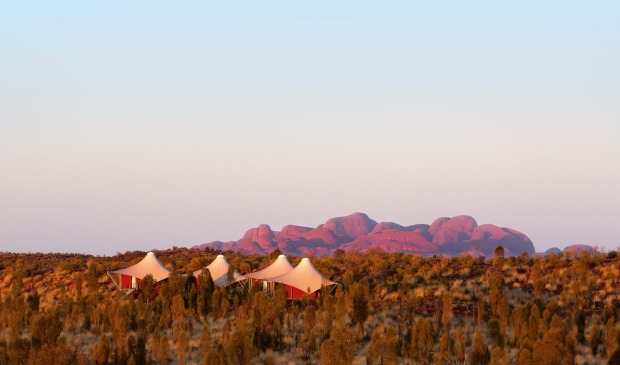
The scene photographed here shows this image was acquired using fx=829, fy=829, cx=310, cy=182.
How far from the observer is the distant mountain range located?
436 feet

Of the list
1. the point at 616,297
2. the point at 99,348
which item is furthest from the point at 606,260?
the point at 99,348

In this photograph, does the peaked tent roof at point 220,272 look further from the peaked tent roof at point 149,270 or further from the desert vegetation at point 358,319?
the desert vegetation at point 358,319

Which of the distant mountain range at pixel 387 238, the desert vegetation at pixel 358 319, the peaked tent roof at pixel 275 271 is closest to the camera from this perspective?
the desert vegetation at pixel 358 319

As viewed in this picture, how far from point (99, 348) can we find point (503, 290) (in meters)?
21.2

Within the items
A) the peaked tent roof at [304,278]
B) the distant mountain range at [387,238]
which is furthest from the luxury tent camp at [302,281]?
the distant mountain range at [387,238]

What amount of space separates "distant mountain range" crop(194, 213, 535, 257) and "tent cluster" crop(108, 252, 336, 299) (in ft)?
275

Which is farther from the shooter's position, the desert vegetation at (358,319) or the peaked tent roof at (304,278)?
the peaked tent roof at (304,278)

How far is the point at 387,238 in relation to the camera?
5261 inches

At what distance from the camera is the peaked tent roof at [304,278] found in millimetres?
38719

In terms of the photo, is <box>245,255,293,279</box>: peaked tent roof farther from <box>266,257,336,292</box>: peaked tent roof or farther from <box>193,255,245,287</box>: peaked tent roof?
<box>193,255,245,287</box>: peaked tent roof

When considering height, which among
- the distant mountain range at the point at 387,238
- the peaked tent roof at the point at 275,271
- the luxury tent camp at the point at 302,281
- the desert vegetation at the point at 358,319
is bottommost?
the desert vegetation at the point at 358,319

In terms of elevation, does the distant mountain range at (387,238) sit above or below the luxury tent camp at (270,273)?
above

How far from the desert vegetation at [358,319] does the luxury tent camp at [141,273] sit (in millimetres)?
921

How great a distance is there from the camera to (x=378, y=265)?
48.7 metres
